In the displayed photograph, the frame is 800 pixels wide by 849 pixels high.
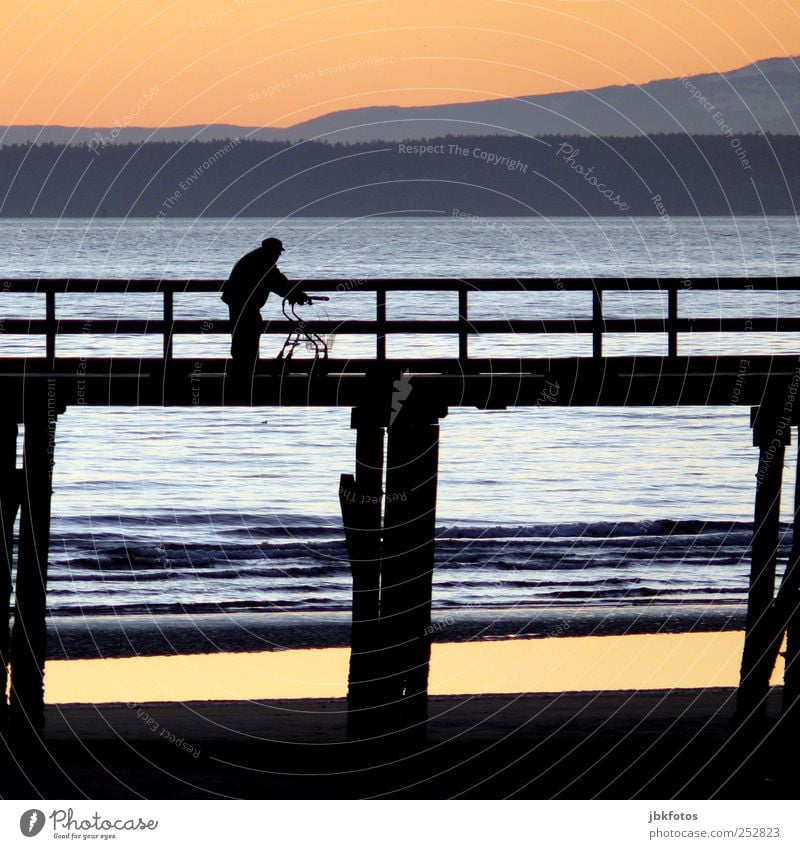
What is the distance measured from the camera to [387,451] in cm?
1399

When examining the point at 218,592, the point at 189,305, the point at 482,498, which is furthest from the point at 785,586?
the point at 189,305

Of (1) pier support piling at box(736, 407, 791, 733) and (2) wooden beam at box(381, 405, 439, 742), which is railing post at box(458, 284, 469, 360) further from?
(1) pier support piling at box(736, 407, 791, 733)

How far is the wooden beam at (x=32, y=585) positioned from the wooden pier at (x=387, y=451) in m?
0.01

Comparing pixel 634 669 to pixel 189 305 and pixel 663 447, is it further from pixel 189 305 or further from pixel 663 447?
pixel 189 305

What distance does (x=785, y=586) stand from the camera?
14.6 m

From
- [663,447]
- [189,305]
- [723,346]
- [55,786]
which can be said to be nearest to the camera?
Answer: [55,786]

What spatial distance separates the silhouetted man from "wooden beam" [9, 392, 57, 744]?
6.15 ft

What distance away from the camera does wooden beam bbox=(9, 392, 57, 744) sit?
13.9 meters

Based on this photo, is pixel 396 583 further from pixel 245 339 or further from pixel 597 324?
pixel 597 324

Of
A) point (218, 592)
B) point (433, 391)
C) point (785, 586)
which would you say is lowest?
point (218, 592)

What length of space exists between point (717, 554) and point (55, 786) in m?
16.9

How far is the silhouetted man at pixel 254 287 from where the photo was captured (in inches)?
548

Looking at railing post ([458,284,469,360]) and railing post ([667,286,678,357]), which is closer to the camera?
railing post ([458,284,469,360])
